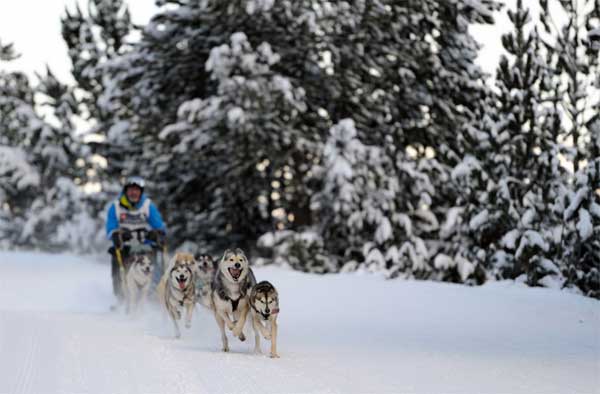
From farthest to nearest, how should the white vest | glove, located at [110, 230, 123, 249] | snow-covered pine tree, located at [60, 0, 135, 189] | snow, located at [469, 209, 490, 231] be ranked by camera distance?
snow-covered pine tree, located at [60, 0, 135, 189], snow, located at [469, 209, 490, 231], the white vest, glove, located at [110, 230, 123, 249]

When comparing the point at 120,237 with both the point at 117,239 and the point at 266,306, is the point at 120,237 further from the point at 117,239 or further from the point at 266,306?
the point at 266,306

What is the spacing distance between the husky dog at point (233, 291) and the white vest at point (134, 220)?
4556 millimetres

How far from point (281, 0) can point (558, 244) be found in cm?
1022

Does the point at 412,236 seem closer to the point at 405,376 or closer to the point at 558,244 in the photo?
the point at 558,244

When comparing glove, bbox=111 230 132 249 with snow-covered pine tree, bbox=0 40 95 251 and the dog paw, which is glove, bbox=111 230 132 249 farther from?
snow-covered pine tree, bbox=0 40 95 251

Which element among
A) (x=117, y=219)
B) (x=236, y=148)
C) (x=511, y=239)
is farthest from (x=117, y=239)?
(x=236, y=148)

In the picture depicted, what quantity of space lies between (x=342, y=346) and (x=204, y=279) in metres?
2.41

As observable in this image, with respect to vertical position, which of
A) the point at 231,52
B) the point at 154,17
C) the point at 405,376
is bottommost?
the point at 405,376

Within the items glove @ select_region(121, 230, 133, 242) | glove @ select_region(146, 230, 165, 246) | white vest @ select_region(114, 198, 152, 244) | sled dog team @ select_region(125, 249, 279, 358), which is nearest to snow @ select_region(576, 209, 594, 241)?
sled dog team @ select_region(125, 249, 279, 358)

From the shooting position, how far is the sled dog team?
7590 mm

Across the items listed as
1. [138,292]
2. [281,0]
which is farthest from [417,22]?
[138,292]

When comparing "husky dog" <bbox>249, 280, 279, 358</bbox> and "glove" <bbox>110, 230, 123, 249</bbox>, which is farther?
"glove" <bbox>110, 230, 123, 249</bbox>

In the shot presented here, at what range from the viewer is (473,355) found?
7.66 metres

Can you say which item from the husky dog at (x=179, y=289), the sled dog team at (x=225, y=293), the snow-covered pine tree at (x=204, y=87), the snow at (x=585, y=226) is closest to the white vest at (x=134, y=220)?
the sled dog team at (x=225, y=293)
